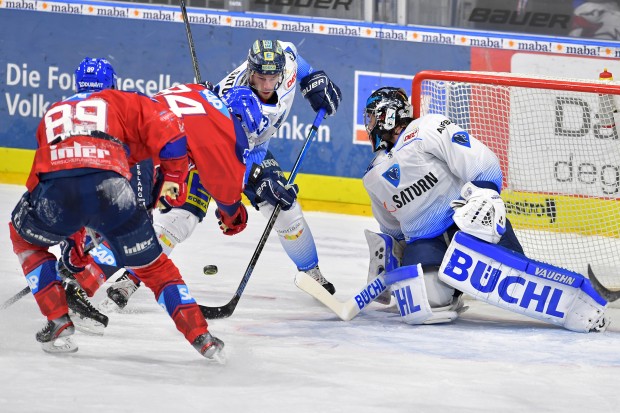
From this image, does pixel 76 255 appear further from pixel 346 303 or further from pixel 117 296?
pixel 346 303

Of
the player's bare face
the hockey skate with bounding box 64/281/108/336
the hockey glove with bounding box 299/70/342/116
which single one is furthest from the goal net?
the hockey skate with bounding box 64/281/108/336

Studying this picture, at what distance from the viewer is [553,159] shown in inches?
206

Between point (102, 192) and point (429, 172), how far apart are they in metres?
1.45

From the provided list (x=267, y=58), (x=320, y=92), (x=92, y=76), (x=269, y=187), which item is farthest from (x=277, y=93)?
(x=92, y=76)

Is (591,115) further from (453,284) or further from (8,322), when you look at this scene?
(8,322)

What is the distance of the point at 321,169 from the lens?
6695mm

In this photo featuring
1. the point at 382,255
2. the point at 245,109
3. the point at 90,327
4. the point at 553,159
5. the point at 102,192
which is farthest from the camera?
the point at 553,159

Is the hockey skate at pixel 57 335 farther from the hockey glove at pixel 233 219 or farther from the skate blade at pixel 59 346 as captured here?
the hockey glove at pixel 233 219

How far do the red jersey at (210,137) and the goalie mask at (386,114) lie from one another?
98 centimetres

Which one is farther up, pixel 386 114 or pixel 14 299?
pixel 386 114

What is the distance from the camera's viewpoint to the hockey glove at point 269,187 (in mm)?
4258

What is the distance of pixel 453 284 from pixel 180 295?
1132 mm

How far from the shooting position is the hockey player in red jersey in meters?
3.07

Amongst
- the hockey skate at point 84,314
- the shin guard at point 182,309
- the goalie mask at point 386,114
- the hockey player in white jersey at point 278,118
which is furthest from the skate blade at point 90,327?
the goalie mask at point 386,114
